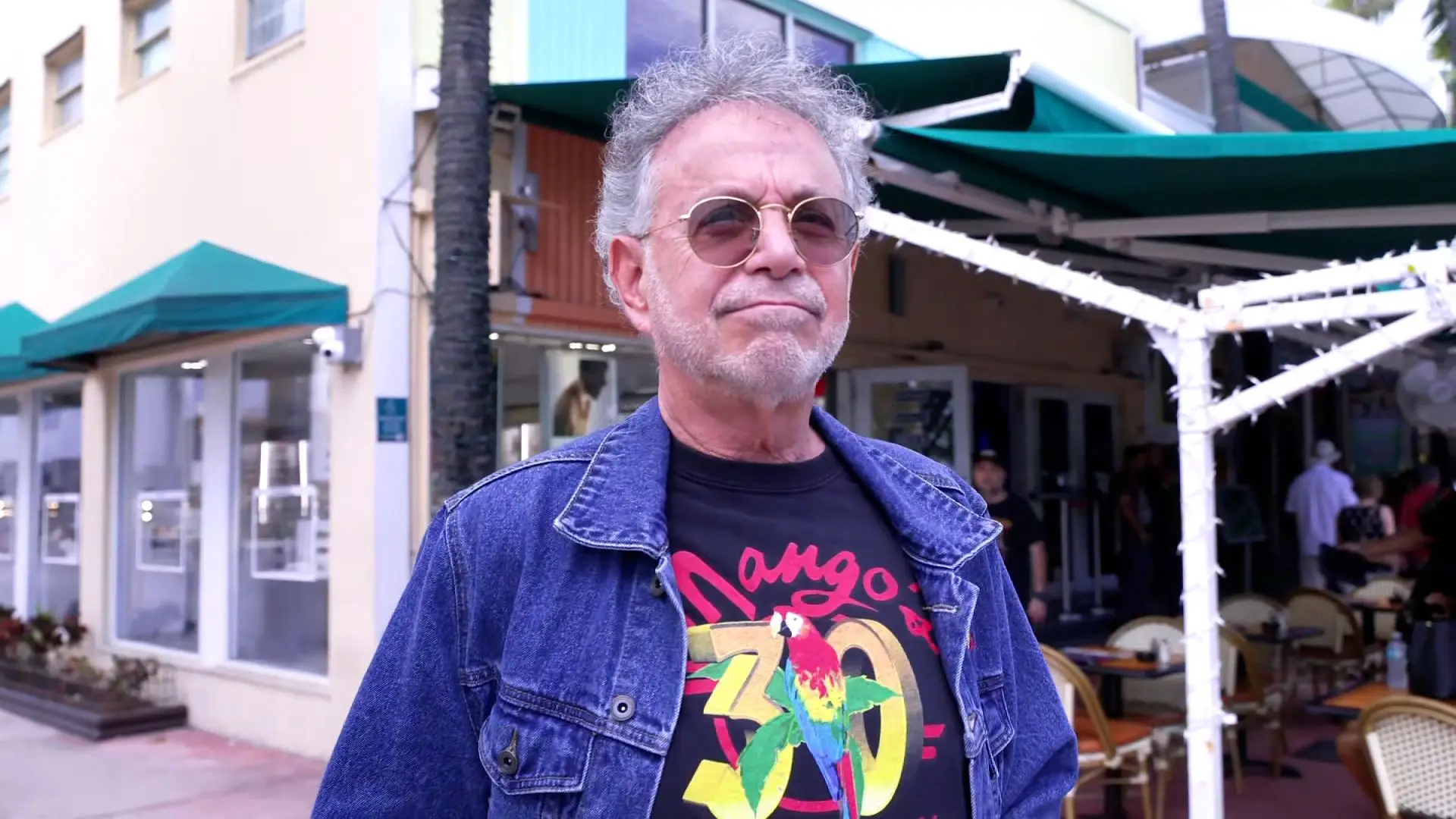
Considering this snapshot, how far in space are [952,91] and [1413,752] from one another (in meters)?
3.32

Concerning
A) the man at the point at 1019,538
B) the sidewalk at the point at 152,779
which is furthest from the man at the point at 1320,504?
the sidewalk at the point at 152,779

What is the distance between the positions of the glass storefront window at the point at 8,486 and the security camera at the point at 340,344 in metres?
6.90

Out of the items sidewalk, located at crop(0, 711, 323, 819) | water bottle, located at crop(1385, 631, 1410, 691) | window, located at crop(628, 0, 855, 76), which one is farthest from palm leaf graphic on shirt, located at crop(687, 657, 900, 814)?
window, located at crop(628, 0, 855, 76)

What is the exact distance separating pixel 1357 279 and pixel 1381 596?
5.67 m

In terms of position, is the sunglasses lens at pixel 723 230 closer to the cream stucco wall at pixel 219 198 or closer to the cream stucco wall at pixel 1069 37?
the cream stucco wall at pixel 219 198

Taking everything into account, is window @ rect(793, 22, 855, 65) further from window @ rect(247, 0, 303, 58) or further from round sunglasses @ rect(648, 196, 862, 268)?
round sunglasses @ rect(648, 196, 862, 268)

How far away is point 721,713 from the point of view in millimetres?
→ 1404

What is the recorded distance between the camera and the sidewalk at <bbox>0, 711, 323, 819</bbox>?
612cm

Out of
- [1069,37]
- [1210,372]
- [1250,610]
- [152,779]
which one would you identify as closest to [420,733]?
[1210,372]

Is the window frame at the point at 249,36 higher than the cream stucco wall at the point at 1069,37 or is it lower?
lower

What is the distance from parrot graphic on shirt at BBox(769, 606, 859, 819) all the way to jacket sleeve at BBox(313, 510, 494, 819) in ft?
1.27

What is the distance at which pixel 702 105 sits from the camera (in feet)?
5.39

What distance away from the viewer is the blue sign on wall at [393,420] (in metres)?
6.49

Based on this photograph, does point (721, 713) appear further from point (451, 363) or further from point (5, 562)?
point (5, 562)
